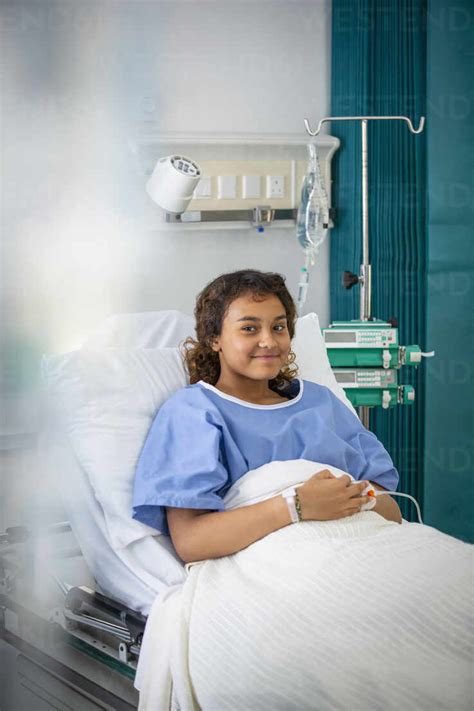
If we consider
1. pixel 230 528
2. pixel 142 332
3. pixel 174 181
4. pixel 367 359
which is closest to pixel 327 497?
pixel 230 528

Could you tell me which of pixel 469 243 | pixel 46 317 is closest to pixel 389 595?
pixel 46 317

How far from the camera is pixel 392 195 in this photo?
2.96m

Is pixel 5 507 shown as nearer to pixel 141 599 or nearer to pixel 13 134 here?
pixel 141 599

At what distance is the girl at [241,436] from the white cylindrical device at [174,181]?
71cm

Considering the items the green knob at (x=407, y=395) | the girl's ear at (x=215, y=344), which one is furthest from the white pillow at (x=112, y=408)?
the green knob at (x=407, y=395)

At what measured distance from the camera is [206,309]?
5.64 ft

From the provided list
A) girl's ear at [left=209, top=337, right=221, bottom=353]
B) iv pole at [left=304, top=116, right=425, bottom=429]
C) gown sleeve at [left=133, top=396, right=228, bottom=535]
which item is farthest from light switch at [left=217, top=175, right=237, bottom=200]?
gown sleeve at [left=133, top=396, right=228, bottom=535]

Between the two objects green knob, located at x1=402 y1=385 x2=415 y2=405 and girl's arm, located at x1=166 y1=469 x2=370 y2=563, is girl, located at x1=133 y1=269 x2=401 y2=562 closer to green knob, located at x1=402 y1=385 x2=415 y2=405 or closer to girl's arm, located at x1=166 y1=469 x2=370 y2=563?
girl's arm, located at x1=166 y1=469 x2=370 y2=563

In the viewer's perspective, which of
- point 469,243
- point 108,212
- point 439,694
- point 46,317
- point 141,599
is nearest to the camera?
point 439,694

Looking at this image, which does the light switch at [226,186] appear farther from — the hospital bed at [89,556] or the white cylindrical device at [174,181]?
the hospital bed at [89,556]

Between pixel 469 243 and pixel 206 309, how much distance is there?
142cm

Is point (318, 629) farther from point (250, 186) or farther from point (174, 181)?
point (250, 186)

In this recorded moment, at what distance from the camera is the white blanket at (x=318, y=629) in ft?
3.82

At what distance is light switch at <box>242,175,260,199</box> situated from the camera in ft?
9.25
